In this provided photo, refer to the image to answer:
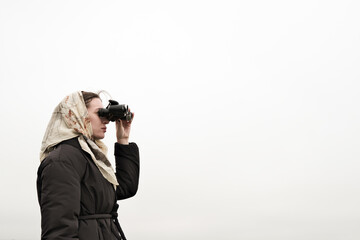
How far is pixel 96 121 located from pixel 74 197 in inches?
29.3

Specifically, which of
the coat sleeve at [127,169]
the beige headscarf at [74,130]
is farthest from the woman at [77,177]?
the coat sleeve at [127,169]

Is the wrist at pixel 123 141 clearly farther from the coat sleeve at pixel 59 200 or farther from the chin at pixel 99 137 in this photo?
the coat sleeve at pixel 59 200

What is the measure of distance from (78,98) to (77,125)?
260mm

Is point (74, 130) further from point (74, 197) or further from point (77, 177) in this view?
point (74, 197)

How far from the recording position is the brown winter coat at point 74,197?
315cm

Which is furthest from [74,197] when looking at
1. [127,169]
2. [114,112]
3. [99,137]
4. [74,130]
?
[127,169]

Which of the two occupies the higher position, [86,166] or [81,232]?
[86,166]

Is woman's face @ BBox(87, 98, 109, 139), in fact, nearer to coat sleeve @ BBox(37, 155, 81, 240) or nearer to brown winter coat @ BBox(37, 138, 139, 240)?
brown winter coat @ BBox(37, 138, 139, 240)

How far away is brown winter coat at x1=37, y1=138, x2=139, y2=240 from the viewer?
3152mm

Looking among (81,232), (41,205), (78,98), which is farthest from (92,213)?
(78,98)

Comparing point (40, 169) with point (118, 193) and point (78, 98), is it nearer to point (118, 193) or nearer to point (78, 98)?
point (78, 98)

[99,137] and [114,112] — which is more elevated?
[114,112]

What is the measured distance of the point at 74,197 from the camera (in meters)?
3.25

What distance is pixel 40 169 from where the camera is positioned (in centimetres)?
343
